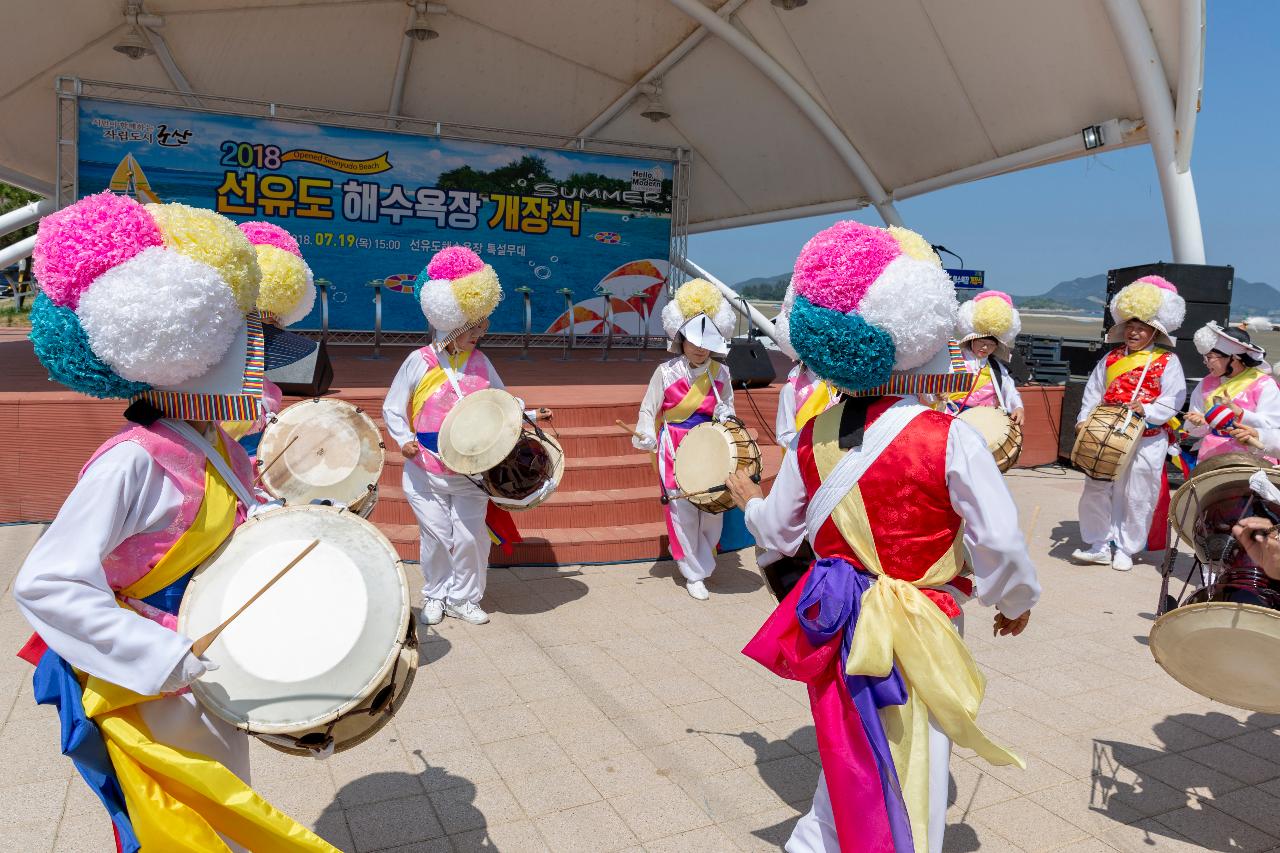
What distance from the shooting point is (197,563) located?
94.8 inches

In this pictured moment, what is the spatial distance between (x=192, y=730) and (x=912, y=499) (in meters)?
2.06

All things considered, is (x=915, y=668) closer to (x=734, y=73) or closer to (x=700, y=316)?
(x=700, y=316)

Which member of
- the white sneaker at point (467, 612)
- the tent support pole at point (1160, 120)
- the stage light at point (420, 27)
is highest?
the stage light at point (420, 27)

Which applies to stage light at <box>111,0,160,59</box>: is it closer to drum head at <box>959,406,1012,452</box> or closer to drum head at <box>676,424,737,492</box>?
drum head at <box>676,424,737,492</box>

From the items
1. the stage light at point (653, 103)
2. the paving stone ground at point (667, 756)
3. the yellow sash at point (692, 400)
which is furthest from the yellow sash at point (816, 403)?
the stage light at point (653, 103)

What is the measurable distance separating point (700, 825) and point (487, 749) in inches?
41.7

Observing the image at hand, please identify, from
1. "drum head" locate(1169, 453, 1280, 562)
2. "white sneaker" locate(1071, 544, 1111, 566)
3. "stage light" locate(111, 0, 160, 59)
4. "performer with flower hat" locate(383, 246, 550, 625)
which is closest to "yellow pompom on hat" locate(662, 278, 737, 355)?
"performer with flower hat" locate(383, 246, 550, 625)

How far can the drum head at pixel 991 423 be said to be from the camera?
671 cm

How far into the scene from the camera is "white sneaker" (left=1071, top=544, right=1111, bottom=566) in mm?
7617

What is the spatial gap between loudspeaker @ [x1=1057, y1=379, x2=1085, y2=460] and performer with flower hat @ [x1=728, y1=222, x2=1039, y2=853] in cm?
996

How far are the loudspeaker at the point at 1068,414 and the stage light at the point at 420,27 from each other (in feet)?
36.1

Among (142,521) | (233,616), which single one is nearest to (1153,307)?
(233,616)

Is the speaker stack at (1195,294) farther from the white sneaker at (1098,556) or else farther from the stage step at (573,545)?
the stage step at (573,545)

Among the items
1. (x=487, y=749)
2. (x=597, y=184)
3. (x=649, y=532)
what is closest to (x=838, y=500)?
(x=487, y=749)
